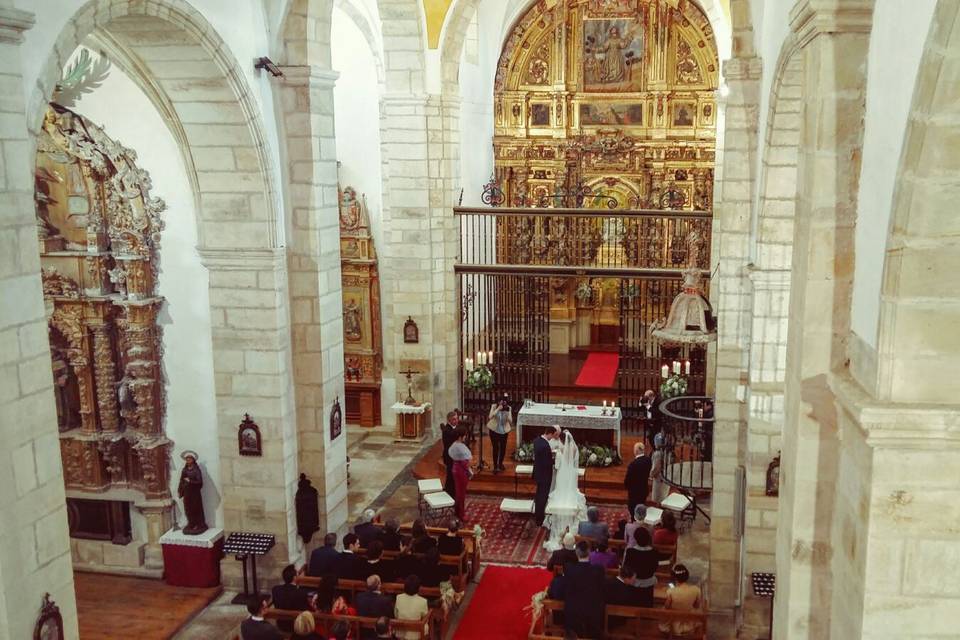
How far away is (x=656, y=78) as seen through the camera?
65.6 ft

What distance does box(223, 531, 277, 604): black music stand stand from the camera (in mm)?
9930

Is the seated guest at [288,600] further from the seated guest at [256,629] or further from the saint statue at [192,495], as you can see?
the saint statue at [192,495]

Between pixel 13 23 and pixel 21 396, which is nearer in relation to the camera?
pixel 13 23

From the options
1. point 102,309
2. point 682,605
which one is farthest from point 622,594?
point 102,309

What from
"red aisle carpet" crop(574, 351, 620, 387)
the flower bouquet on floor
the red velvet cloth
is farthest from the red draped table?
"red aisle carpet" crop(574, 351, 620, 387)

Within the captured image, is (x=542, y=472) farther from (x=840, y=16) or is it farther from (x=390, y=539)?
(x=840, y=16)

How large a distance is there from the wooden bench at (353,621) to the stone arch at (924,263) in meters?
5.60

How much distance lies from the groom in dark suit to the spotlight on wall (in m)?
5.39

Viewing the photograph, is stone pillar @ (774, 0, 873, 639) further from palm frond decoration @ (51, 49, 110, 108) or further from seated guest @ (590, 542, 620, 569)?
palm frond decoration @ (51, 49, 110, 108)

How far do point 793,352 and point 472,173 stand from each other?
13.8m

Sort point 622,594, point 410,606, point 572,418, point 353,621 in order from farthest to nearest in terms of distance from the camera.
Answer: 1. point 572,418
2. point 622,594
3. point 410,606
4. point 353,621

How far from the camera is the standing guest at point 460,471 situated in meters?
12.1

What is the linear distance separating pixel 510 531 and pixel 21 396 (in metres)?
7.56

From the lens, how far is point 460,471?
12.3m
